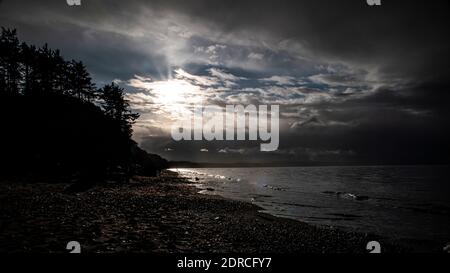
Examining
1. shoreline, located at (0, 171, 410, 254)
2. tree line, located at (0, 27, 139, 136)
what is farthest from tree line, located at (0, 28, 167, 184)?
shoreline, located at (0, 171, 410, 254)

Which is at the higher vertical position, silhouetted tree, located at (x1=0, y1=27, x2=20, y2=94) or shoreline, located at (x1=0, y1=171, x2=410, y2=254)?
silhouetted tree, located at (x1=0, y1=27, x2=20, y2=94)

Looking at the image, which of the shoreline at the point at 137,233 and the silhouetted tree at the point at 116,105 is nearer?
the shoreline at the point at 137,233

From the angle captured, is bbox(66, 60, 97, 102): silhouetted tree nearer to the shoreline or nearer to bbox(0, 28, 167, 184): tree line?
bbox(0, 28, 167, 184): tree line

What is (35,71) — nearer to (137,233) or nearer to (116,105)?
(116,105)

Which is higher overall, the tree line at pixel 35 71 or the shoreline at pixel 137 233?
Answer: the tree line at pixel 35 71

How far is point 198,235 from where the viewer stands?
12625mm

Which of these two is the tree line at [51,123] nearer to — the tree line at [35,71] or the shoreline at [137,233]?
the tree line at [35,71]

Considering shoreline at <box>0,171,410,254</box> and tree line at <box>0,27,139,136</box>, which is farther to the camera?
tree line at <box>0,27,139,136</box>

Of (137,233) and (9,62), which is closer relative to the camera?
(137,233)

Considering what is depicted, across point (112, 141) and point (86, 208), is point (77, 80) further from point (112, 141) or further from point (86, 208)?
point (86, 208)

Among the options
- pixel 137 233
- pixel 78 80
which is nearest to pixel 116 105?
pixel 78 80

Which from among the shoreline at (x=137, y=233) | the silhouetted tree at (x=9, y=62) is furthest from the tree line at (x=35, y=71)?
the shoreline at (x=137, y=233)
